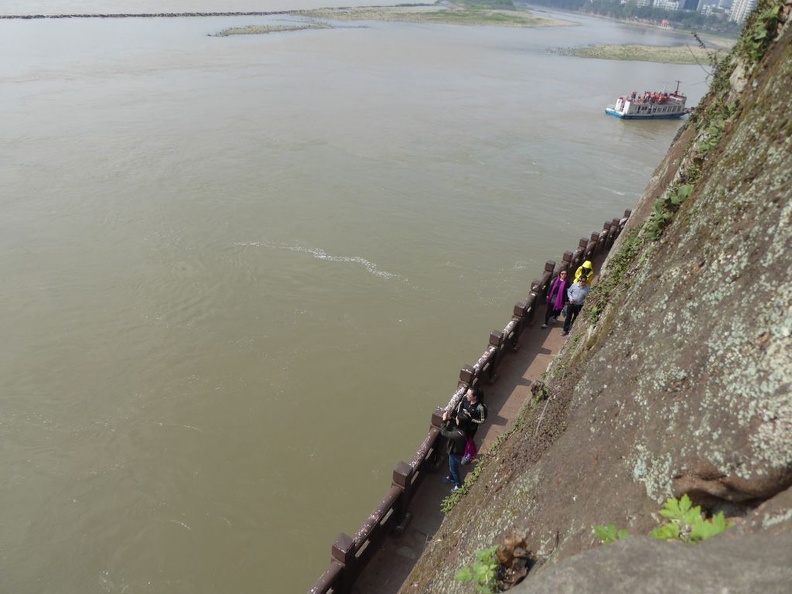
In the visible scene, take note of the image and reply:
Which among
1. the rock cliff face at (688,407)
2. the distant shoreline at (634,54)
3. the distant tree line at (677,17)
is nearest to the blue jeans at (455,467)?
the rock cliff face at (688,407)

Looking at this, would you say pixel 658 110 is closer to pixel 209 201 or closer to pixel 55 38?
pixel 209 201

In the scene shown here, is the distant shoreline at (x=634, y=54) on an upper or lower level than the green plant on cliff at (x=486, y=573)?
lower

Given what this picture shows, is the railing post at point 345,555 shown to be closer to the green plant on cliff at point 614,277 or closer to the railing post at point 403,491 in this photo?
the railing post at point 403,491

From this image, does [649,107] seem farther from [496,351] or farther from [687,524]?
[687,524]

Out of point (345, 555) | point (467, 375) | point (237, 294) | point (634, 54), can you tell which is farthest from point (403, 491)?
point (634, 54)

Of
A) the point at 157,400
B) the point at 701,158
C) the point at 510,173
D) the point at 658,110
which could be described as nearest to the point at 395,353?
the point at 157,400
